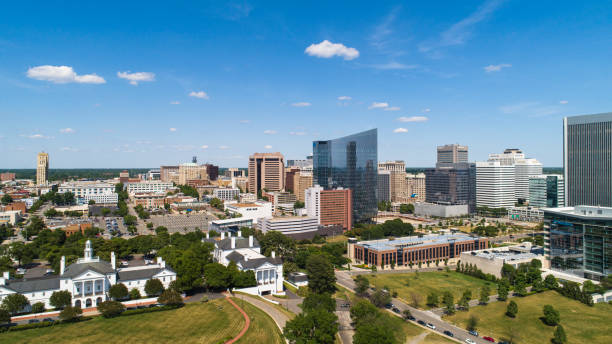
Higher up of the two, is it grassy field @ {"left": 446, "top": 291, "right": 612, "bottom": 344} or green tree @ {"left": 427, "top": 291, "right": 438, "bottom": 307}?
green tree @ {"left": 427, "top": 291, "right": 438, "bottom": 307}

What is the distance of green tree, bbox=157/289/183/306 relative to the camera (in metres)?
46.4

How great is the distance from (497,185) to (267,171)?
329ft

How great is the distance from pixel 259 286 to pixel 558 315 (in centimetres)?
3811

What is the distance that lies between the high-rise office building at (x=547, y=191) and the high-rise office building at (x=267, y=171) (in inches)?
4219

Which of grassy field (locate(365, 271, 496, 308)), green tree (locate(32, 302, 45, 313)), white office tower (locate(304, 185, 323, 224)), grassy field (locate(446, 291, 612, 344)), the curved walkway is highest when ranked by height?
white office tower (locate(304, 185, 323, 224))

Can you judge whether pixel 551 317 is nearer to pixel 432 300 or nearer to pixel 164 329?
pixel 432 300

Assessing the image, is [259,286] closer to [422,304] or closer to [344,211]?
[422,304]

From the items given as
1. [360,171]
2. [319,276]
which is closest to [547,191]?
[360,171]

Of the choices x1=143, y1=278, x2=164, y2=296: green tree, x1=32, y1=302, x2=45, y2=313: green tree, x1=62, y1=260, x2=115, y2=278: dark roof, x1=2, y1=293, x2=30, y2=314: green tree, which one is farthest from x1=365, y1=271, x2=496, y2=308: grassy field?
x1=2, y1=293, x2=30, y2=314: green tree

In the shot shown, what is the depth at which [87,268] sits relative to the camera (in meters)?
47.2

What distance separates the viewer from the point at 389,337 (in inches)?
1439

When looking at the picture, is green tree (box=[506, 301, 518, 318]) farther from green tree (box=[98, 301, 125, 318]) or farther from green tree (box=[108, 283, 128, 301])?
green tree (box=[108, 283, 128, 301])

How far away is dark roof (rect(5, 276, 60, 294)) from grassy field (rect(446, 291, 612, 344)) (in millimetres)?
48907

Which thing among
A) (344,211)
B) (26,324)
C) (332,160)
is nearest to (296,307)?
(26,324)
